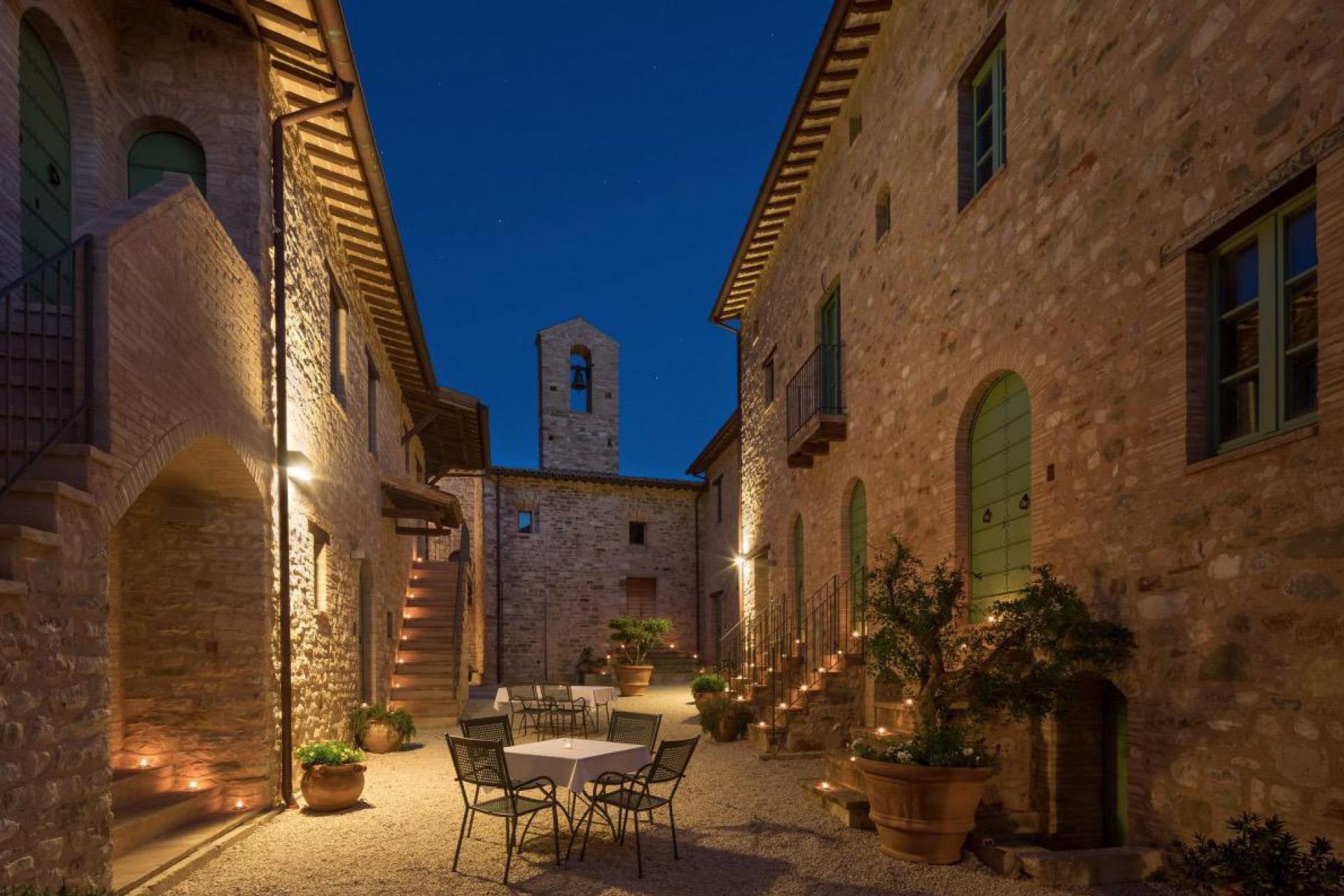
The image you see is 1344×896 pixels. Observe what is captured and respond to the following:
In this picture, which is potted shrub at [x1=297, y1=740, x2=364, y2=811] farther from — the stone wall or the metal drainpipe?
the stone wall

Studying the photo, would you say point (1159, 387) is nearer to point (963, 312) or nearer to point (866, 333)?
point (963, 312)

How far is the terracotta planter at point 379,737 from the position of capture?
10.0 m

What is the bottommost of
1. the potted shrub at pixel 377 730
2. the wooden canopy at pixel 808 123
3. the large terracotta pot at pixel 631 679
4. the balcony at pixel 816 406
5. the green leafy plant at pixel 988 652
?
the large terracotta pot at pixel 631 679

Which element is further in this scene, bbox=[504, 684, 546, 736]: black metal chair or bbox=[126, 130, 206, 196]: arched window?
bbox=[504, 684, 546, 736]: black metal chair

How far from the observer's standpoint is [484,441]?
1797 cm

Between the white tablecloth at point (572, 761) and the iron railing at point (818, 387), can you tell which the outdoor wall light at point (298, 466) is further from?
the iron railing at point (818, 387)

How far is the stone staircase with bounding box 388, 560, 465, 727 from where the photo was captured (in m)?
12.6

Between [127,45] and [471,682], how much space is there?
17098mm

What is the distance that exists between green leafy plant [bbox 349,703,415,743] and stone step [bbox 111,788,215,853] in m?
3.52

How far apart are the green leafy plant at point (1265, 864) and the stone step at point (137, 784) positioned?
6438 mm

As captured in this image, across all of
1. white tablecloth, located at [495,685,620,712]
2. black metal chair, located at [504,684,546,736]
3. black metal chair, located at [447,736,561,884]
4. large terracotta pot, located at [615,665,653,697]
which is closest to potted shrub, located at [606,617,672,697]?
large terracotta pot, located at [615,665,653,697]

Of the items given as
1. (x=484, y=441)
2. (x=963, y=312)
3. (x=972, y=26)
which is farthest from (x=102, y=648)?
(x=484, y=441)

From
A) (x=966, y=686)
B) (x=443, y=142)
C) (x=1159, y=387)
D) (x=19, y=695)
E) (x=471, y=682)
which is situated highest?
(x=443, y=142)

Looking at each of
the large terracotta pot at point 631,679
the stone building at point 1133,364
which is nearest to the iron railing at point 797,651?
the stone building at point 1133,364
